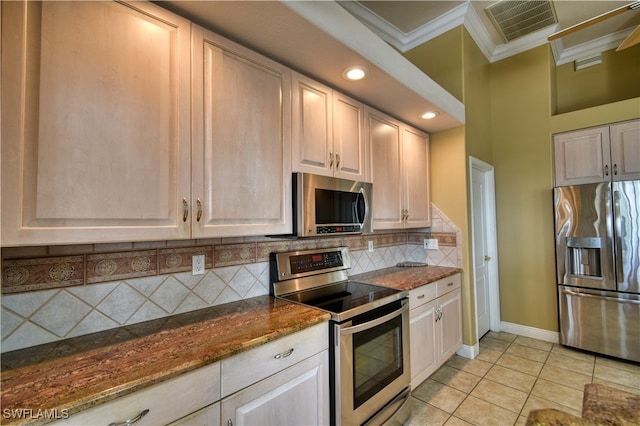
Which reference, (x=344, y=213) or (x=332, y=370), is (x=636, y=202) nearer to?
(x=344, y=213)

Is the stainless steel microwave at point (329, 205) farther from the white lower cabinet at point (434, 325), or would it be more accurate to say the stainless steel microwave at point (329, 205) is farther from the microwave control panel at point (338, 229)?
the white lower cabinet at point (434, 325)

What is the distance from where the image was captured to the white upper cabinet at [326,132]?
1.79 metres

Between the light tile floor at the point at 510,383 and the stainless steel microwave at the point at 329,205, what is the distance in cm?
142

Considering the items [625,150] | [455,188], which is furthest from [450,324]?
[625,150]

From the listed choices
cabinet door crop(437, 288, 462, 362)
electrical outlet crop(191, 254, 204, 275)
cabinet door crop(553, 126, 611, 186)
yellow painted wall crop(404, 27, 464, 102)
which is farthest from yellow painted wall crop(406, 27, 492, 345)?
electrical outlet crop(191, 254, 204, 275)

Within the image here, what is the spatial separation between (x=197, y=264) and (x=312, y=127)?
110 centimetres

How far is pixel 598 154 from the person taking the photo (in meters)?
2.90

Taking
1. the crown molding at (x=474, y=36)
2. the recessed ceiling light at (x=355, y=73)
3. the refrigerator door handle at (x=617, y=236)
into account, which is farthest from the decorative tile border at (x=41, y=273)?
the refrigerator door handle at (x=617, y=236)

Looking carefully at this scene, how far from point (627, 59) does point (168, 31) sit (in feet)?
15.5

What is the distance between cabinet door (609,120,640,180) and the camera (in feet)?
8.85

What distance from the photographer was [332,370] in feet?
4.90

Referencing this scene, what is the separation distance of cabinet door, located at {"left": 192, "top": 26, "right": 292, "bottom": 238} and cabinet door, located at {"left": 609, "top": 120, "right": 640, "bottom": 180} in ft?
10.8

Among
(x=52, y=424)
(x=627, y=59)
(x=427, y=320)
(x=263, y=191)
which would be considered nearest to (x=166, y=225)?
(x=263, y=191)

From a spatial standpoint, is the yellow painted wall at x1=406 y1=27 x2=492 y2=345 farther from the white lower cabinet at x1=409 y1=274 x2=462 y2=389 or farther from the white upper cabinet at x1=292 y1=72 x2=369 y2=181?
the white upper cabinet at x1=292 y1=72 x2=369 y2=181
